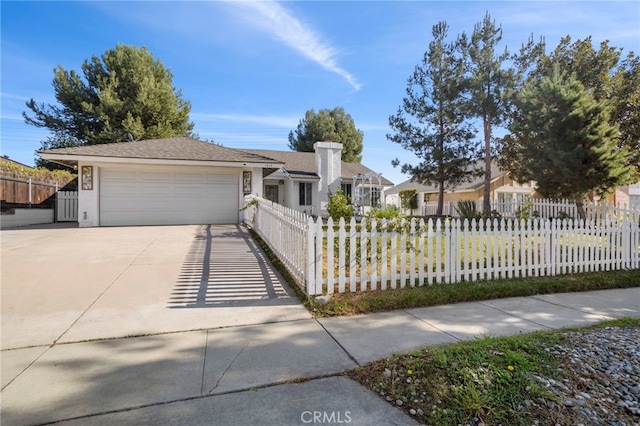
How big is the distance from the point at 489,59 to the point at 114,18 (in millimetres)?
16884

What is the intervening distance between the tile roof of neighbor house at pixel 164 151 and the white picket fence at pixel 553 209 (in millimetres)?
12003

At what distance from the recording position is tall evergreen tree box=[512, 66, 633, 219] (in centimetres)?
1095

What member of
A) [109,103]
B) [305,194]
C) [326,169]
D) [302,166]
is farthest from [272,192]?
[109,103]

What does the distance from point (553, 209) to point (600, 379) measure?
15478 millimetres

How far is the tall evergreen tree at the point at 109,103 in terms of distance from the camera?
21.5m

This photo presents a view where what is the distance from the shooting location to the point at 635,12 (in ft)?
29.3

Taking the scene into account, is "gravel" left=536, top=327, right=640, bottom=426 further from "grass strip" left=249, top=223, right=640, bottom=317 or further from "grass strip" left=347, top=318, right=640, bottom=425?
"grass strip" left=249, top=223, right=640, bottom=317

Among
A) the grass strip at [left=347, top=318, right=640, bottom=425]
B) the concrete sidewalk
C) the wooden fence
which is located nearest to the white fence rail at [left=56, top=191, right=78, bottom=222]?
the wooden fence

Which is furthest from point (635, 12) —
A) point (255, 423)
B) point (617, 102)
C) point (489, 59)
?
point (255, 423)

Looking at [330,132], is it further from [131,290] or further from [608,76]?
[131,290]

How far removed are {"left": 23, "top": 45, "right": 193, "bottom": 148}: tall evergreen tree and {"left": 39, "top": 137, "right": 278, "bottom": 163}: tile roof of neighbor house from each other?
30.4 ft

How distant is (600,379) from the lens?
2559 millimetres

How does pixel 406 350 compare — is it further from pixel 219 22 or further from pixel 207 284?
pixel 219 22

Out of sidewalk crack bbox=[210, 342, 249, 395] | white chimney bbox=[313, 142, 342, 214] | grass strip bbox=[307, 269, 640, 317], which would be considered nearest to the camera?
sidewalk crack bbox=[210, 342, 249, 395]
